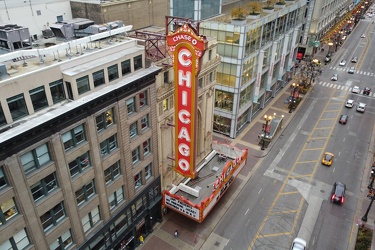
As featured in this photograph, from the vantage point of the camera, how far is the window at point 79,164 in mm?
27514

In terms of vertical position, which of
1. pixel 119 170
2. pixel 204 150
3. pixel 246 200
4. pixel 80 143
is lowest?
pixel 246 200

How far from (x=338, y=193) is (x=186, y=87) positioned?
99.2 feet

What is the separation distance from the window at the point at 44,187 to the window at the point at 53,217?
1852 mm

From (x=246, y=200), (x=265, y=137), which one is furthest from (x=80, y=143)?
(x=265, y=137)

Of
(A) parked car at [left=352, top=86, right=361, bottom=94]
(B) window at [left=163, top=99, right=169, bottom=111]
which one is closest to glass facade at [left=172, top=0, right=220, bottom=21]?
(B) window at [left=163, top=99, right=169, bottom=111]

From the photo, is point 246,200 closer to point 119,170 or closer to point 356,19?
point 119,170

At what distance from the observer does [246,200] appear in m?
47.0

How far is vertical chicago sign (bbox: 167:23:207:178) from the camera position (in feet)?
95.1

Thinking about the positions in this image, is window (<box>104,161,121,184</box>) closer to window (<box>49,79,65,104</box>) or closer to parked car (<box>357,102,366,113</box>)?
window (<box>49,79,65,104</box>)

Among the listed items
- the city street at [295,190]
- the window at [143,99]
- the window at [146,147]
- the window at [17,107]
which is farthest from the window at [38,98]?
the city street at [295,190]

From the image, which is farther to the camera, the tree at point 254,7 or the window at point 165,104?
the tree at point 254,7

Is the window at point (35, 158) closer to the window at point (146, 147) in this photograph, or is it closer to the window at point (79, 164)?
the window at point (79, 164)

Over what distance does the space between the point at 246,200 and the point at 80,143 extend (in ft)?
93.6

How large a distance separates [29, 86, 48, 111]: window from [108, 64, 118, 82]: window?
21.6 ft
